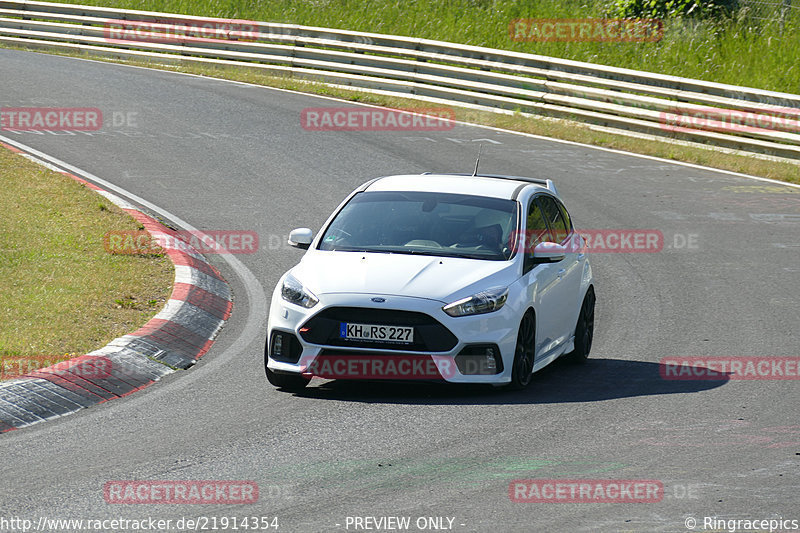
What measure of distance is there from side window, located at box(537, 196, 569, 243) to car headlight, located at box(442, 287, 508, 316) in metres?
1.83

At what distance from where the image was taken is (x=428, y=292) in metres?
8.54

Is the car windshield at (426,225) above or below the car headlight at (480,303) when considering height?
above

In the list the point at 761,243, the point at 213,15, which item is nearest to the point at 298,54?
the point at 213,15

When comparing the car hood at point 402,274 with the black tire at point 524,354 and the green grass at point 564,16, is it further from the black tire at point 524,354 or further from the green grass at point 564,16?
the green grass at point 564,16

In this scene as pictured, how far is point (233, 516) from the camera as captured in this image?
6000 millimetres

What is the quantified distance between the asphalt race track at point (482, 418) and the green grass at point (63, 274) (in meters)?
0.90

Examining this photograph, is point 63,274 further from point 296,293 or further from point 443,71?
point 443,71

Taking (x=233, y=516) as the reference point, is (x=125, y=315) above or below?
below

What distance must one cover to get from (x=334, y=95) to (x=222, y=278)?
42.6 feet

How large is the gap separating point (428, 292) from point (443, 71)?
16872 millimetres

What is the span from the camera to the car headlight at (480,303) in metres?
8.51

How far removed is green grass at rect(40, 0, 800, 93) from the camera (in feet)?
79.5

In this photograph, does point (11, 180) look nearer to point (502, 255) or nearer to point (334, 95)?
point (502, 255)

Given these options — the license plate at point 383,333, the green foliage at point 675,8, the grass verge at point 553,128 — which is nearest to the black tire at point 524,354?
the license plate at point 383,333
